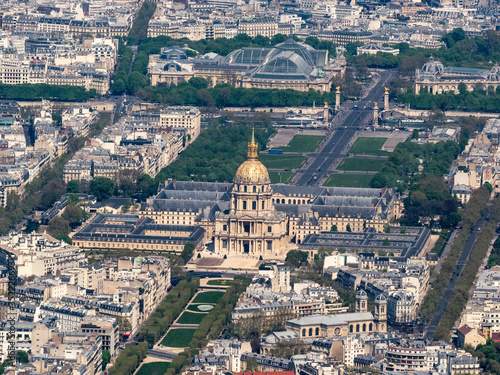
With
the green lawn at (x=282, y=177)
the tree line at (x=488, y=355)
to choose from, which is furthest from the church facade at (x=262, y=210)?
the tree line at (x=488, y=355)

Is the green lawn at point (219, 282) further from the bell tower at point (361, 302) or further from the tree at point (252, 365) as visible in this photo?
the tree at point (252, 365)

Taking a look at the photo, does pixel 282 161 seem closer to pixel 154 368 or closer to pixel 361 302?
pixel 361 302

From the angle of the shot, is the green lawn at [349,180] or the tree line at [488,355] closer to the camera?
the tree line at [488,355]

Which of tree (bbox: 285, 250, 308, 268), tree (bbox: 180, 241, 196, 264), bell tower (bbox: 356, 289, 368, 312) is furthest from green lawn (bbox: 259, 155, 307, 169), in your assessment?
bell tower (bbox: 356, 289, 368, 312)

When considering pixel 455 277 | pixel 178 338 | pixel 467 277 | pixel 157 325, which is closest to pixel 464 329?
pixel 467 277

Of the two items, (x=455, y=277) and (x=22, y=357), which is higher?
(x=22, y=357)

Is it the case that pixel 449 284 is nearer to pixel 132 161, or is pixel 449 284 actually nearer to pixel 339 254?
pixel 339 254

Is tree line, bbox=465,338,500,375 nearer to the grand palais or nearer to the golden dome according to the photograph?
the grand palais
